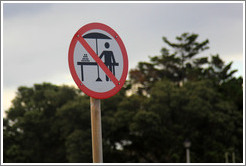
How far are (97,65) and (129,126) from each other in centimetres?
2299

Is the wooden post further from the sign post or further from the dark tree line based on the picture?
the dark tree line

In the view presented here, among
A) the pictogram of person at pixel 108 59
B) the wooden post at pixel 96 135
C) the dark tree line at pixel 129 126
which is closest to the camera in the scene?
the wooden post at pixel 96 135

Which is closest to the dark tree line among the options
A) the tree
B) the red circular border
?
the tree

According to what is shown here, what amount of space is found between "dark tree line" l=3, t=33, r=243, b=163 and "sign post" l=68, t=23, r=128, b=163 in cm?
2202

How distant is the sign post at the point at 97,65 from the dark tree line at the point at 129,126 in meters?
22.0

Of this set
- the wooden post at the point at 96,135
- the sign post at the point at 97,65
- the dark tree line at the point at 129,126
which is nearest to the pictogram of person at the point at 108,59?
the sign post at the point at 97,65

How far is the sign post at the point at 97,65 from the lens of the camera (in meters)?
2.49

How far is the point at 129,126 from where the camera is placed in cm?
2531

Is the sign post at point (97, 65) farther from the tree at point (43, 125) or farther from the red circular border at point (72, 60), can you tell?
the tree at point (43, 125)

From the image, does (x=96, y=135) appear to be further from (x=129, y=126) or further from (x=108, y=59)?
(x=129, y=126)

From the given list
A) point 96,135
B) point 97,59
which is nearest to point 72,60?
point 97,59

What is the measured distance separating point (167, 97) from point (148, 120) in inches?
119

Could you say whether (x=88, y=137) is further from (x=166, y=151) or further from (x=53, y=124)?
(x=166, y=151)

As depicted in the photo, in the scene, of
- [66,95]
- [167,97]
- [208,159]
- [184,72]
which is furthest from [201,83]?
[66,95]
